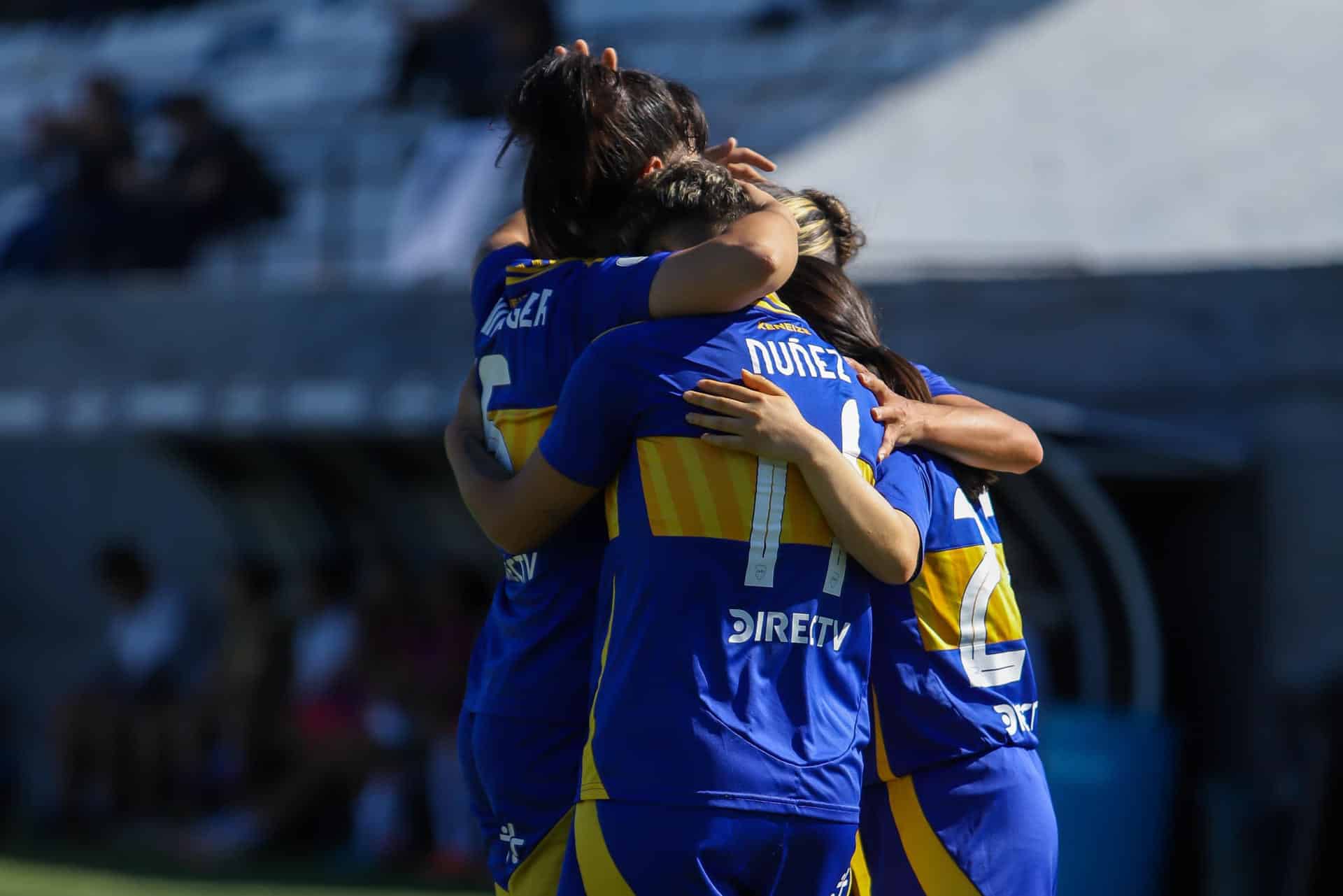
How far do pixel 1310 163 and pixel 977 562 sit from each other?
6785mm

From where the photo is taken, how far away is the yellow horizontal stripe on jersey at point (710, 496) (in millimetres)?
2170

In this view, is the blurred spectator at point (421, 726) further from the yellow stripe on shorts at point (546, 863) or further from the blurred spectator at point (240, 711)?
the yellow stripe on shorts at point (546, 863)

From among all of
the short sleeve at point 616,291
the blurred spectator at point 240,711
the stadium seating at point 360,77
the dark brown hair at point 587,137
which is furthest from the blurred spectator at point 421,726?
the short sleeve at point 616,291

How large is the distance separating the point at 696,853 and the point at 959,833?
1.89ft

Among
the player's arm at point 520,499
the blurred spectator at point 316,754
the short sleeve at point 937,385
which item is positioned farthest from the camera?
the blurred spectator at point 316,754

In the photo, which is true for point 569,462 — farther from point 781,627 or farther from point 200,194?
point 200,194

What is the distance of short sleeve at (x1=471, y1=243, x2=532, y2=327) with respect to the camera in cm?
269

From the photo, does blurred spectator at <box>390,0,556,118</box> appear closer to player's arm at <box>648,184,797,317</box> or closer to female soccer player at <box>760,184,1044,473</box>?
female soccer player at <box>760,184,1044,473</box>

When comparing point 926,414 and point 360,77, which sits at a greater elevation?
point 360,77

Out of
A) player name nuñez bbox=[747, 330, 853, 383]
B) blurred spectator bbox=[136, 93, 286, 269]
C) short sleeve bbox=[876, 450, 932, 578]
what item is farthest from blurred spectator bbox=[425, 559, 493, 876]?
player name nuñez bbox=[747, 330, 853, 383]

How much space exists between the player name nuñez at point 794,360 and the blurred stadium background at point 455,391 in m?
2.48

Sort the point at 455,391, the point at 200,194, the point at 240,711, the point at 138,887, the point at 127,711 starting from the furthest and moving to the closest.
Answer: the point at 200,194 < the point at 127,711 < the point at 240,711 < the point at 455,391 < the point at 138,887

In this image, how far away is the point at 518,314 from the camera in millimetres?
2525

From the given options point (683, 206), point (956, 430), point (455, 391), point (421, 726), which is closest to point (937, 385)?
point (956, 430)
